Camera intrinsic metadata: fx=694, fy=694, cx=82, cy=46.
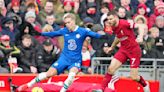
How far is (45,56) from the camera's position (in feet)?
56.6

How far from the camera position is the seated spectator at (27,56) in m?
17.0

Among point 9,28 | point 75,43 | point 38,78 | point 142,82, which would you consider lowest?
point 142,82

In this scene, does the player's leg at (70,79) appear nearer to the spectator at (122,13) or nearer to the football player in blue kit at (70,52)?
the football player in blue kit at (70,52)

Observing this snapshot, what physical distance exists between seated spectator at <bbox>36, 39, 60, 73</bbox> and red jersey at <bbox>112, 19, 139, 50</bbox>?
2885 millimetres

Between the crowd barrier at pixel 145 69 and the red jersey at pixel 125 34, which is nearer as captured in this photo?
the red jersey at pixel 125 34

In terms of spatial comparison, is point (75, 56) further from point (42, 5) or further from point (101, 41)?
point (42, 5)

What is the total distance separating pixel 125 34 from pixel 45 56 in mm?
3134

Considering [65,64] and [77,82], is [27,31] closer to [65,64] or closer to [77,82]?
[77,82]

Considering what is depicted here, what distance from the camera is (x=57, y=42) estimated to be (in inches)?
704

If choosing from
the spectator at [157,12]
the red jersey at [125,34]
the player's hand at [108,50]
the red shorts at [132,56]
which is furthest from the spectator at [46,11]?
the red shorts at [132,56]

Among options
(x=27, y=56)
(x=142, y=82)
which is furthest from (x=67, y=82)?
(x=27, y=56)

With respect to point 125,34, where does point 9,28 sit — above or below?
above

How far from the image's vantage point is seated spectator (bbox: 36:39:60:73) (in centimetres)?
1718

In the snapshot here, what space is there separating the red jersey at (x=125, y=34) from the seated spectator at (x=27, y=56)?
3.02m
